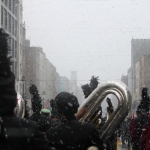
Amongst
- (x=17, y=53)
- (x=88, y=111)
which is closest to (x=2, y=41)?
(x=88, y=111)

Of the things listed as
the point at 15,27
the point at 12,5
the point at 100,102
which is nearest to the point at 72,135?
the point at 100,102

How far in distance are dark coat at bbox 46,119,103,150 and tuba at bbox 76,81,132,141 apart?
96 cm

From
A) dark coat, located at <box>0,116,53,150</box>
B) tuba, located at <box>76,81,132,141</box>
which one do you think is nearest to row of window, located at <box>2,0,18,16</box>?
tuba, located at <box>76,81,132,141</box>

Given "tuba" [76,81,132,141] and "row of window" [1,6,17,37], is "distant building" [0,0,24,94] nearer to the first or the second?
"row of window" [1,6,17,37]

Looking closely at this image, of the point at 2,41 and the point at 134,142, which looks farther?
the point at 134,142

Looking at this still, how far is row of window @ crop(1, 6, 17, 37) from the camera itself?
3790cm

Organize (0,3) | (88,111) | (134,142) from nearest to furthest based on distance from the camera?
(88,111) < (134,142) < (0,3)

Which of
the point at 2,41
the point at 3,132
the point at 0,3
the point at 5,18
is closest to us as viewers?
the point at 3,132

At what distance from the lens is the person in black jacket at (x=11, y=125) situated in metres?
2.36

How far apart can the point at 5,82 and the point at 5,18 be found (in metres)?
37.4

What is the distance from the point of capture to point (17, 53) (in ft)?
149

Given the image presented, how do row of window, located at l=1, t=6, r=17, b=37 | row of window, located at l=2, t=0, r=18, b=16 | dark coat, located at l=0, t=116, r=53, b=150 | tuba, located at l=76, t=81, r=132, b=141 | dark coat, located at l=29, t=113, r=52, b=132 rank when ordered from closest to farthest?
dark coat, located at l=0, t=116, r=53, b=150 < tuba, located at l=76, t=81, r=132, b=141 < dark coat, located at l=29, t=113, r=52, b=132 < row of window, located at l=1, t=6, r=17, b=37 < row of window, located at l=2, t=0, r=18, b=16

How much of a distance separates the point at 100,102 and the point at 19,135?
2045 millimetres

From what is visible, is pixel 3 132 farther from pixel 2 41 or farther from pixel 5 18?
pixel 5 18
